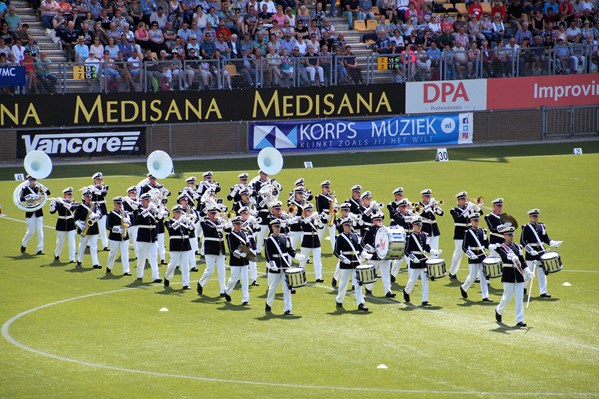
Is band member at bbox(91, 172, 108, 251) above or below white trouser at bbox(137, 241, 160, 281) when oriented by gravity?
above

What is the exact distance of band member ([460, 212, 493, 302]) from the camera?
957 inches

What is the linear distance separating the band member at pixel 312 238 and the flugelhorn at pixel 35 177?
21.5 ft

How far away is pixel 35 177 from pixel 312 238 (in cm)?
749

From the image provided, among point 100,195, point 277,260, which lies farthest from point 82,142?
point 277,260

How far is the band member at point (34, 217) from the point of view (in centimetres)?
2867

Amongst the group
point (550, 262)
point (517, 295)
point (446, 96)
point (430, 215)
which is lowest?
point (517, 295)

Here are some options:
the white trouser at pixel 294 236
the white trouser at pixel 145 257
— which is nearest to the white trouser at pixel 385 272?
the white trouser at pixel 294 236

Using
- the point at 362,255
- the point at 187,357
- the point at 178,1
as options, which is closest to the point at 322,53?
the point at 178,1

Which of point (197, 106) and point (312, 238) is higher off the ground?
point (197, 106)

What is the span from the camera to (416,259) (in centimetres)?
2395

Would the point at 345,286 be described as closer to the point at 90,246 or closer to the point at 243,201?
the point at 243,201

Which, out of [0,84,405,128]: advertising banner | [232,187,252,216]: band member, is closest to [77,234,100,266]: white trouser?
[232,187,252,216]: band member

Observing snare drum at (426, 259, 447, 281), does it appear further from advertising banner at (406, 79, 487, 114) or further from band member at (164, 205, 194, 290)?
advertising banner at (406, 79, 487, 114)

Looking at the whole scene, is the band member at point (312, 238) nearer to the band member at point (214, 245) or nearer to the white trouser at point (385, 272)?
the white trouser at point (385, 272)
